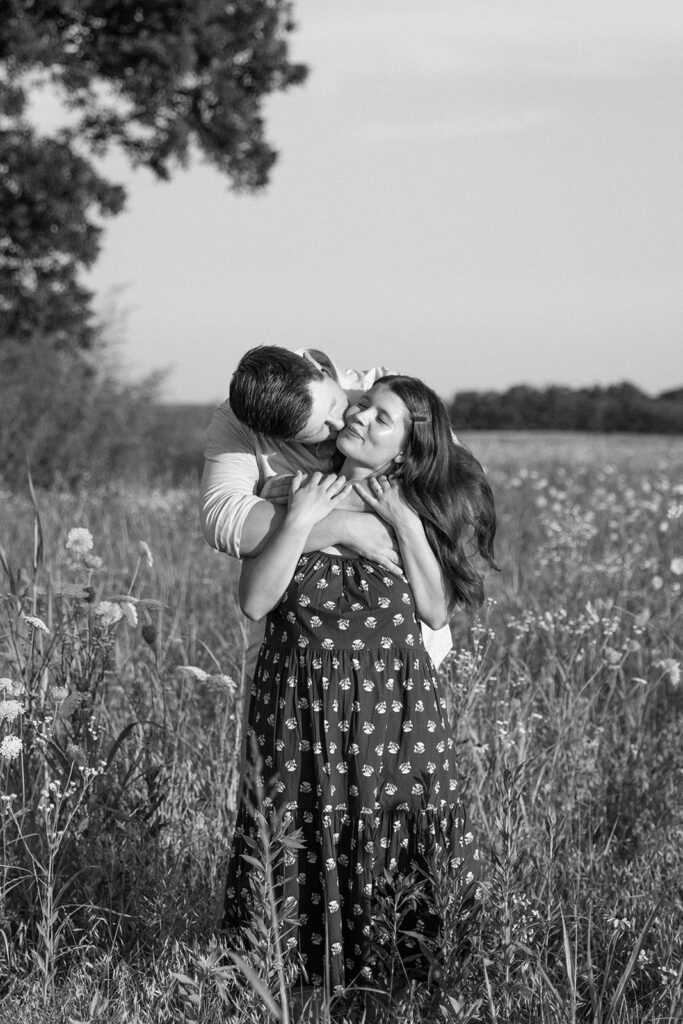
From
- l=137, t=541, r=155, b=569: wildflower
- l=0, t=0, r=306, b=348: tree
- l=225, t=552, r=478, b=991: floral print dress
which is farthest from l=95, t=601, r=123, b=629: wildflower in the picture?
l=0, t=0, r=306, b=348: tree

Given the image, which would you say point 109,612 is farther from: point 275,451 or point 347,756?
point 347,756

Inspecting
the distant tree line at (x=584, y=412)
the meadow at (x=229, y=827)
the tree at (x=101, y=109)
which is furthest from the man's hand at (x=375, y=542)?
the distant tree line at (x=584, y=412)

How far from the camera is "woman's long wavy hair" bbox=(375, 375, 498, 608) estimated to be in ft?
7.59

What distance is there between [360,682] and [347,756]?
16 centimetres

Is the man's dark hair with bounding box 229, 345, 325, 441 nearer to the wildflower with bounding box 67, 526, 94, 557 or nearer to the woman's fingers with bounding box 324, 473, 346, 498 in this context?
the woman's fingers with bounding box 324, 473, 346, 498

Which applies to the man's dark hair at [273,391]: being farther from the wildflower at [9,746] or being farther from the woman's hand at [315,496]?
the wildflower at [9,746]

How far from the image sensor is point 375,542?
2.35 metres

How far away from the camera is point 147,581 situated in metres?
4.93

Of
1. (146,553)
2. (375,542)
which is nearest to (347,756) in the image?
(375,542)

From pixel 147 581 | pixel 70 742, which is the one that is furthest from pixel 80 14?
pixel 70 742

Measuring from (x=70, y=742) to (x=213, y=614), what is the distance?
158cm

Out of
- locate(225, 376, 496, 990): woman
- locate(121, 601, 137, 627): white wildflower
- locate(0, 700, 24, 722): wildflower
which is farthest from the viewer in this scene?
locate(121, 601, 137, 627): white wildflower

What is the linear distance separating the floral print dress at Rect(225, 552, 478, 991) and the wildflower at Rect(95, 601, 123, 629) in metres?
0.60

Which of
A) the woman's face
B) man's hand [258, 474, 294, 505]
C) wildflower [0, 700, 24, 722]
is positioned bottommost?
wildflower [0, 700, 24, 722]
